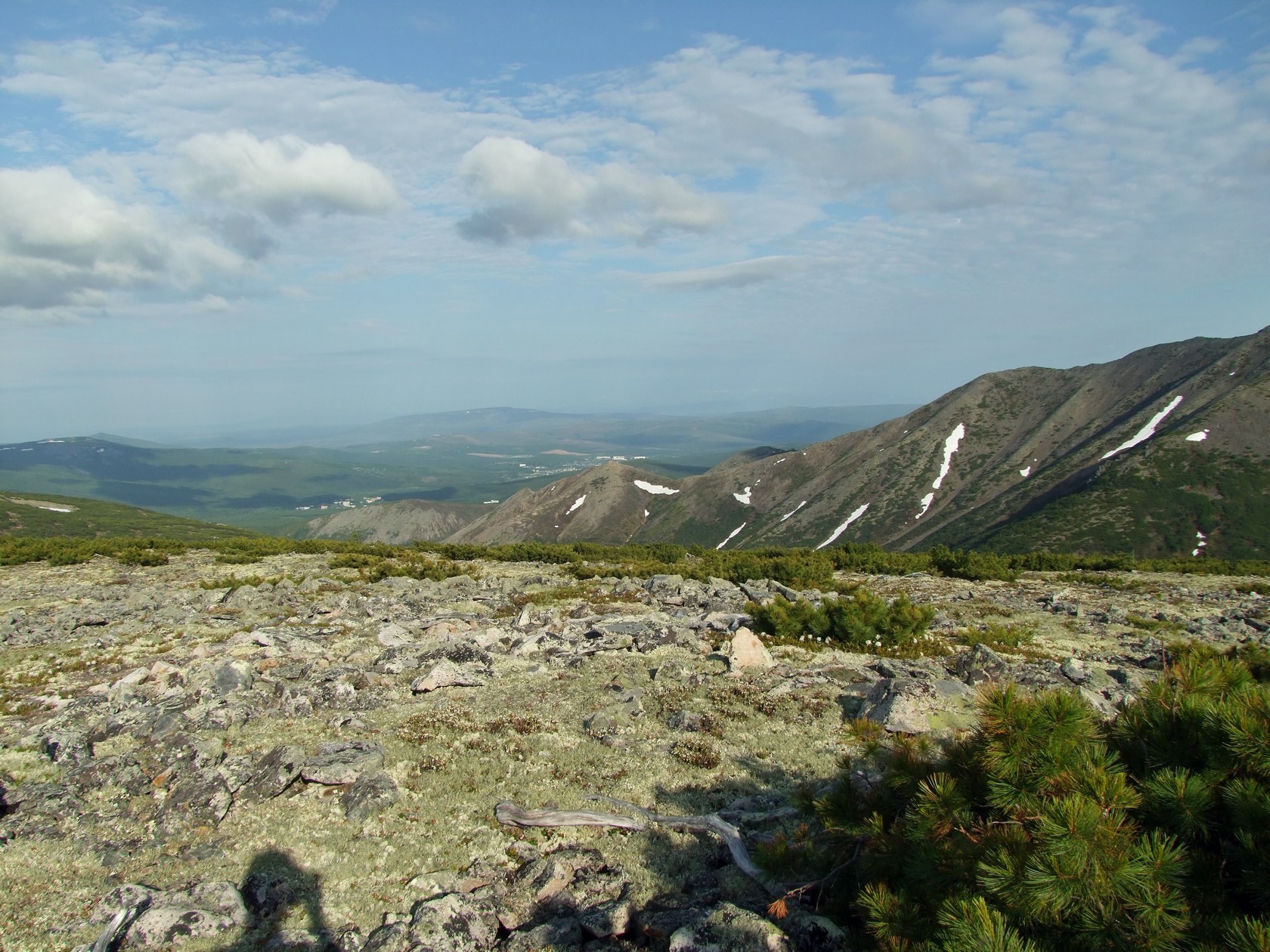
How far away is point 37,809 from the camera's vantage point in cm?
964

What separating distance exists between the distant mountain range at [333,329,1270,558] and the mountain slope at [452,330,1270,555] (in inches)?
15.1

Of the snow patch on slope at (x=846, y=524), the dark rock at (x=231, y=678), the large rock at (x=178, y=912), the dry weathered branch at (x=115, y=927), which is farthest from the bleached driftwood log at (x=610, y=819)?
the snow patch on slope at (x=846, y=524)

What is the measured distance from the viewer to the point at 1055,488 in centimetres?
15012

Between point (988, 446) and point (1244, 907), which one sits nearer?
point (1244, 907)

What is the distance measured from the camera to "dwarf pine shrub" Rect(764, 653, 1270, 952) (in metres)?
4.61

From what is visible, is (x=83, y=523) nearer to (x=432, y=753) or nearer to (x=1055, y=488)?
(x=432, y=753)

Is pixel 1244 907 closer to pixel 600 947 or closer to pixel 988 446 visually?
pixel 600 947

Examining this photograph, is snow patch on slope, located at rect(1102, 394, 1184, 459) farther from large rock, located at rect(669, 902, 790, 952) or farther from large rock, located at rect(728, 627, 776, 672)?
large rock, located at rect(669, 902, 790, 952)

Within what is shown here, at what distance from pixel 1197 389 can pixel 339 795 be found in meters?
205

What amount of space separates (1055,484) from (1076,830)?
566ft

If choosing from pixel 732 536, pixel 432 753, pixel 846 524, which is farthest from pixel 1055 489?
pixel 432 753

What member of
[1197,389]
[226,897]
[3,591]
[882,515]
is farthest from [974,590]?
[1197,389]

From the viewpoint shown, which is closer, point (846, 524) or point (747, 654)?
point (747, 654)

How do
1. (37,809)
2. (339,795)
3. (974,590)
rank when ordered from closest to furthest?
1. (37,809)
2. (339,795)
3. (974,590)
